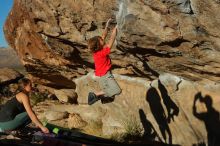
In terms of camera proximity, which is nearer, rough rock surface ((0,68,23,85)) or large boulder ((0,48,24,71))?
rough rock surface ((0,68,23,85))

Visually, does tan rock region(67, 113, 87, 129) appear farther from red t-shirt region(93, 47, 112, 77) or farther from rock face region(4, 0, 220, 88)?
red t-shirt region(93, 47, 112, 77)

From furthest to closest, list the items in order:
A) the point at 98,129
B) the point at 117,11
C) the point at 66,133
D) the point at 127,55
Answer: the point at 98,129
the point at 127,55
the point at 66,133
the point at 117,11

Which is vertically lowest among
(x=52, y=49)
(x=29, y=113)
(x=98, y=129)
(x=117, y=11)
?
(x=98, y=129)

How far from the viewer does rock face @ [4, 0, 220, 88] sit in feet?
30.7

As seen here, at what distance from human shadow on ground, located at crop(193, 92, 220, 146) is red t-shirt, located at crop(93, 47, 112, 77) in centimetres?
281

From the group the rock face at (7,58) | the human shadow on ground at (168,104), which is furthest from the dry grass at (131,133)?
the rock face at (7,58)

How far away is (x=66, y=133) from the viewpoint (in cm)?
1116

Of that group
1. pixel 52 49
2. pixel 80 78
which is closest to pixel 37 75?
pixel 80 78

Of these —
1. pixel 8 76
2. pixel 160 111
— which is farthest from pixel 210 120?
pixel 8 76

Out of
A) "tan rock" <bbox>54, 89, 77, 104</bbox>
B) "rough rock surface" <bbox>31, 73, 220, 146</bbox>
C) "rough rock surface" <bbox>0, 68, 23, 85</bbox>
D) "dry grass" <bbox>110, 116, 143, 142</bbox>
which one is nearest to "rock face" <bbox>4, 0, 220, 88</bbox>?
"rough rock surface" <bbox>31, 73, 220, 146</bbox>

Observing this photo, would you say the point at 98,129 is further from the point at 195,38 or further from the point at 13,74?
the point at 13,74

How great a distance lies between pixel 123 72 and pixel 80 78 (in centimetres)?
269

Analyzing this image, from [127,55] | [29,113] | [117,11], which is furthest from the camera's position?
[127,55]

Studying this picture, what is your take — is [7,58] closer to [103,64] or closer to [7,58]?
[7,58]
